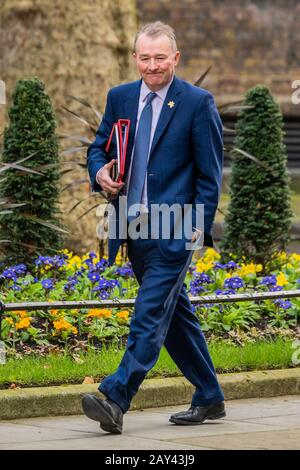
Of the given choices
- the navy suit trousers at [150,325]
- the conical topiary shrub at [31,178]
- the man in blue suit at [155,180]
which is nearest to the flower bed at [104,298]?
the conical topiary shrub at [31,178]

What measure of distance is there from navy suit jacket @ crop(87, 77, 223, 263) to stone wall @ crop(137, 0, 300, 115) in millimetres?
13852

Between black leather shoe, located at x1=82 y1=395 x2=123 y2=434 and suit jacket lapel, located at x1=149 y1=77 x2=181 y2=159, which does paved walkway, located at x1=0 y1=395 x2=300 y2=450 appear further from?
suit jacket lapel, located at x1=149 y1=77 x2=181 y2=159

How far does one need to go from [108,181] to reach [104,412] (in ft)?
3.50

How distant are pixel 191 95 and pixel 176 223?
613 millimetres

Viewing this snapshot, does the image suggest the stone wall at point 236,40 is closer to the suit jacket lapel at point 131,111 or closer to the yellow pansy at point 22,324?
the yellow pansy at point 22,324

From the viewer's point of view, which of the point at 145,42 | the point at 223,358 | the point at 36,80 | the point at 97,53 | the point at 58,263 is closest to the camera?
the point at 145,42

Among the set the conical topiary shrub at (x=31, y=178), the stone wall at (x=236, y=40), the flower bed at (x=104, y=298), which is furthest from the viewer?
the stone wall at (x=236, y=40)

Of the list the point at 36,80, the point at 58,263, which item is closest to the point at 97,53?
the point at 36,80

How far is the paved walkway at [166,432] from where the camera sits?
6617 millimetres

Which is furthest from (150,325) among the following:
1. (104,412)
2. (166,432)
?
(166,432)

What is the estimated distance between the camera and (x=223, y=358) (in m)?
8.50

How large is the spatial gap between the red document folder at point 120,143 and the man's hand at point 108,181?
0.03 meters

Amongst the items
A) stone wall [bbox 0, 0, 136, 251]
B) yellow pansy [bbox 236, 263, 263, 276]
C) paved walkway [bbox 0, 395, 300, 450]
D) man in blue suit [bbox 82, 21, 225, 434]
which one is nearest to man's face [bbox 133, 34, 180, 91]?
man in blue suit [bbox 82, 21, 225, 434]
